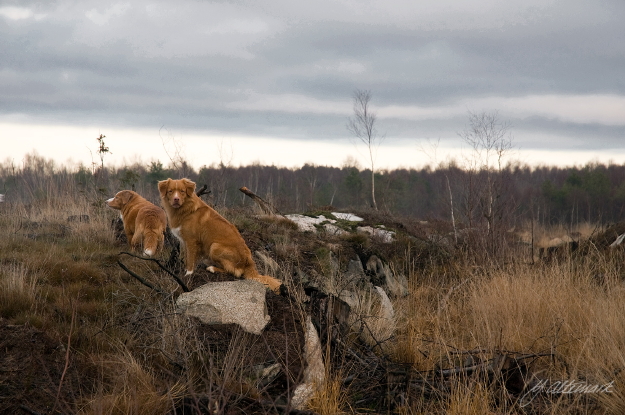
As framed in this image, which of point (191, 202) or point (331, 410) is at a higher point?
point (191, 202)

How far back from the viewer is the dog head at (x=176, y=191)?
6.70 m

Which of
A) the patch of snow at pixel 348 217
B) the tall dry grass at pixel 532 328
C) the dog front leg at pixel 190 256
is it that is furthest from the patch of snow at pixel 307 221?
the dog front leg at pixel 190 256

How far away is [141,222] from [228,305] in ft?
9.57

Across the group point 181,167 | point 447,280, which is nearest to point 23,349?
point 447,280

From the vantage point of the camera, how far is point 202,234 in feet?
22.3

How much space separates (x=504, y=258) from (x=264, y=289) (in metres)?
5.57

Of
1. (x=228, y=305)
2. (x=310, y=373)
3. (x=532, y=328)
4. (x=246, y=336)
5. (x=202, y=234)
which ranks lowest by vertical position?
(x=532, y=328)

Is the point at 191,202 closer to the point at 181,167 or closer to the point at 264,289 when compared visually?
the point at 264,289

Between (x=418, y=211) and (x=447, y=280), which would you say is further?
(x=418, y=211)

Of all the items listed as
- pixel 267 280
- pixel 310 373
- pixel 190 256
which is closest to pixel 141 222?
pixel 190 256

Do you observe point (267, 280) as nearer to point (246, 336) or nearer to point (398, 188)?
point (246, 336)

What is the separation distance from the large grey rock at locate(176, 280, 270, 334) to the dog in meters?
2.04

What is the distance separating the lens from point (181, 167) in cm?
1575

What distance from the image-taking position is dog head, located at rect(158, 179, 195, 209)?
6.70 meters
